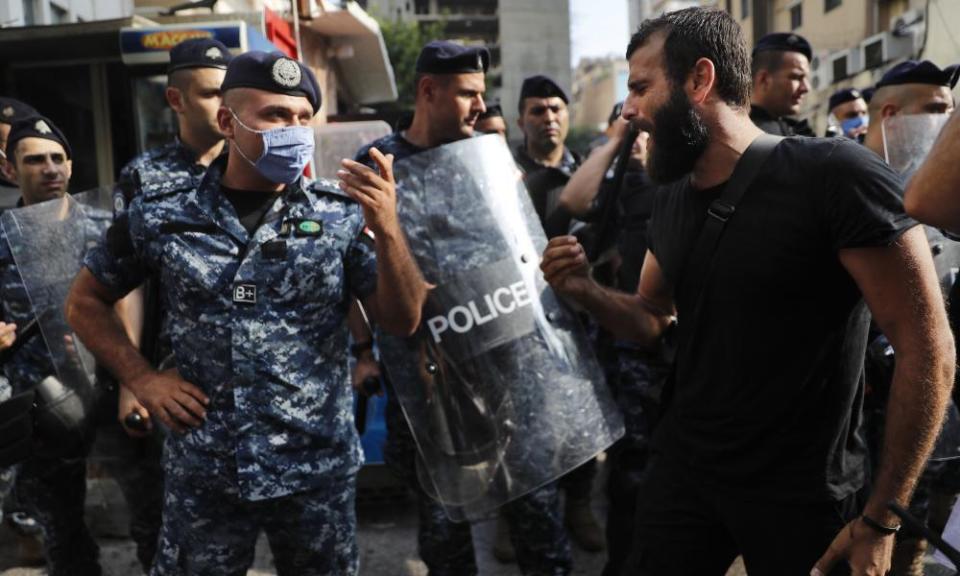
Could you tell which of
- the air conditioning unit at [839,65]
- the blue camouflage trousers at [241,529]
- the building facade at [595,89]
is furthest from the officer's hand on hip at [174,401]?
the building facade at [595,89]

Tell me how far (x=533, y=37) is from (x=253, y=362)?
176 ft

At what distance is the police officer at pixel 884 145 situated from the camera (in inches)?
122

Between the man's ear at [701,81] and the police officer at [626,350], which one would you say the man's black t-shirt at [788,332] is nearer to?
the man's ear at [701,81]

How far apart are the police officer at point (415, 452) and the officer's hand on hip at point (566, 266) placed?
0.94 metres

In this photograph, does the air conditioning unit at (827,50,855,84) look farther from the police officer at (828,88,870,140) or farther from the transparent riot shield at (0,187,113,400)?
the transparent riot shield at (0,187,113,400)

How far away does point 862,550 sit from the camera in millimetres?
1704

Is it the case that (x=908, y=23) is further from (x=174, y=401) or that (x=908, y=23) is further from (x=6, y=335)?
(x=174, y=401)

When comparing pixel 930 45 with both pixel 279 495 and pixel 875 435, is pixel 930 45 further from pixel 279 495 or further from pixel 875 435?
pixel 279 495


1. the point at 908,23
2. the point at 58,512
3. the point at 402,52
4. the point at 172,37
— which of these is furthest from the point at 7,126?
the point at 402,52

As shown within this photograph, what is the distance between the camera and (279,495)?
2.23m

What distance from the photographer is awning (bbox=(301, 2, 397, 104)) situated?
29.7ft

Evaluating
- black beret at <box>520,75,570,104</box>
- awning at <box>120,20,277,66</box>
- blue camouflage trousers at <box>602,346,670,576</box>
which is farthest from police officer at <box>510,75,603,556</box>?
awning at <box>120,20,277,66</box>

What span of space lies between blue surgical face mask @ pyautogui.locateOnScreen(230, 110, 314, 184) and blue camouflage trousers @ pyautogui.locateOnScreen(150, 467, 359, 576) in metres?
0.81

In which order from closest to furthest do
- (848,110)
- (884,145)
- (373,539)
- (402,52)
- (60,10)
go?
1. (884,145)
2. (373,539)
3. (848,110)
4. (60,10)
5. (402,52)
